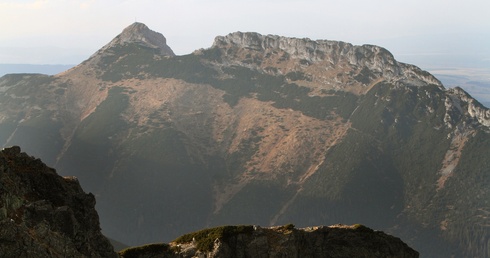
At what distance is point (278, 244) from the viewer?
8012 cm

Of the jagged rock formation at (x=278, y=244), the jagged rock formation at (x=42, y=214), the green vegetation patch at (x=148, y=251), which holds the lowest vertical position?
the jagged rock formation at (x=278, y=244)

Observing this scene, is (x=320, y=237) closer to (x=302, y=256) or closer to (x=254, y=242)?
(x=302, y=256)

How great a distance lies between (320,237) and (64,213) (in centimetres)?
3819

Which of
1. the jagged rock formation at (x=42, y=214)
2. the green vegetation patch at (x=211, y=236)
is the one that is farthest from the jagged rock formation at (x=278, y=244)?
the jagged rock formation at (x=42, y=214)

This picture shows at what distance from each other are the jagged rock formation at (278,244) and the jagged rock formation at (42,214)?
1123 centimetres

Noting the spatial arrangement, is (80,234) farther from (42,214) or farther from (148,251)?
(148,251)

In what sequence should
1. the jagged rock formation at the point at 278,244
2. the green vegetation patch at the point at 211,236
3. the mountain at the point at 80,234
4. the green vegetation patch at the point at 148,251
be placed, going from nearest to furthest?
1. the mountain at the point at 80,234
2. the green vegetation patch at the point at 148,251
3. the jagged rock formation at the point at 278,244
4. the green vegetation patch at the point at 211,236

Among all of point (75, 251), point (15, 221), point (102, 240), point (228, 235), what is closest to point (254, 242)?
point (228, 235)

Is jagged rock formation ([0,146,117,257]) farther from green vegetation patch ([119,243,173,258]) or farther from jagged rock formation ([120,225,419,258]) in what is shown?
jagged rock formation ([120,225,419,258])

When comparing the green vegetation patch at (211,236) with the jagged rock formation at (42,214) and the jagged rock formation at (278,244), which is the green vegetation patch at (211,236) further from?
the jagged rock formation at (42,214)

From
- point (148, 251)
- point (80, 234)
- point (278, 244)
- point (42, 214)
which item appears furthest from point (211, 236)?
point (42, 214)

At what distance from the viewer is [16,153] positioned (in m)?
67.8

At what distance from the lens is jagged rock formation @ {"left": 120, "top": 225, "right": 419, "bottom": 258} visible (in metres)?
78.4

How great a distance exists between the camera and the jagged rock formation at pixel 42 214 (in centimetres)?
5497
